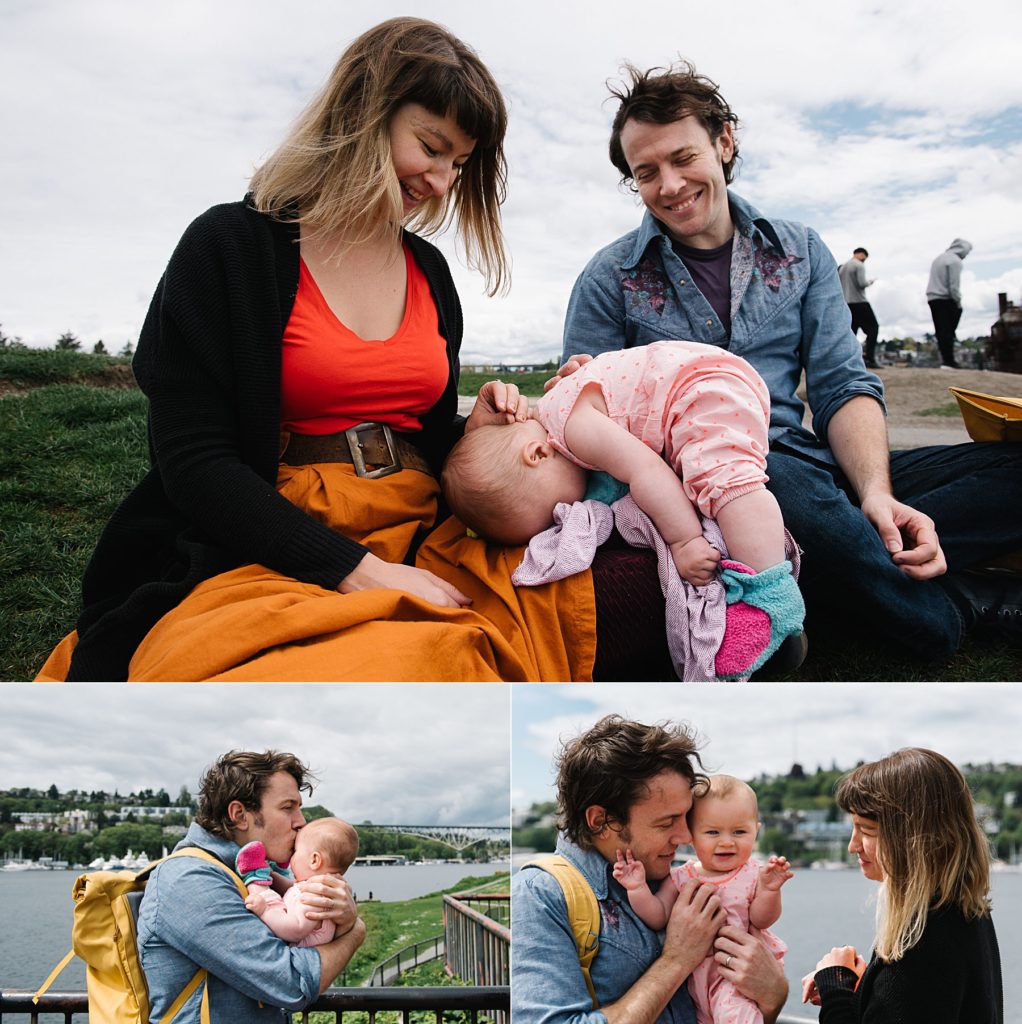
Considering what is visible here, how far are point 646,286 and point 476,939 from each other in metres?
1.95

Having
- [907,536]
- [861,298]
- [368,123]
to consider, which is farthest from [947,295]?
[368,123]

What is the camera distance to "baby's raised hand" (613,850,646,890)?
169 cm

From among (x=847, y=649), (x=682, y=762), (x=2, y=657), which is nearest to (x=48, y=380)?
(x=2, y=657)

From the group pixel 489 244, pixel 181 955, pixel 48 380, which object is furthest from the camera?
pixel 48 380

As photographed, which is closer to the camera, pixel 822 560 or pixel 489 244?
pixel 822 560

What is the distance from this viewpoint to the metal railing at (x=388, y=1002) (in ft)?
5.65

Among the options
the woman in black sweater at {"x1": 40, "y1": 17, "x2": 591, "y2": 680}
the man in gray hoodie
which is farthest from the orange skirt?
the man in gray hoodie

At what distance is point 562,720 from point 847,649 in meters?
1.34

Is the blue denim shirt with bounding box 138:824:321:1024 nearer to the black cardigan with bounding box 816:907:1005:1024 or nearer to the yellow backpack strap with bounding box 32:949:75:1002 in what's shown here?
the yellow backpack strap with bounding box 32:949:75:1002

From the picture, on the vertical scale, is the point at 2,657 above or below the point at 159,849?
above

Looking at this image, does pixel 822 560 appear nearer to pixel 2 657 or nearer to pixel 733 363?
pixel 733 363

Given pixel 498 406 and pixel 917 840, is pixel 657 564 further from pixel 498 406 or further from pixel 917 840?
pixel 917 840

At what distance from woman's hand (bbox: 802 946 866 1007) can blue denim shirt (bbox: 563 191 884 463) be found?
153 cm

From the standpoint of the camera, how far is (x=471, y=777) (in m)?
1.81
